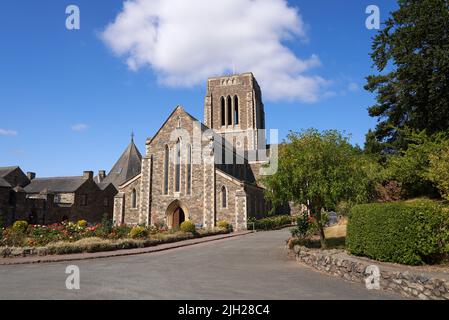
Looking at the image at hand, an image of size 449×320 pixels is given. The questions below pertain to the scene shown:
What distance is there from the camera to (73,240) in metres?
18.9

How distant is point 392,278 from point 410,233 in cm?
208

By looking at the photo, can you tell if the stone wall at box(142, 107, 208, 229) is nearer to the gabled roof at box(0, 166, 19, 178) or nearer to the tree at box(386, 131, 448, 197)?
the tree at box(386, 131, 448, 197)

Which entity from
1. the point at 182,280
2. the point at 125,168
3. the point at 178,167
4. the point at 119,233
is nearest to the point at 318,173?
the point at 182,280

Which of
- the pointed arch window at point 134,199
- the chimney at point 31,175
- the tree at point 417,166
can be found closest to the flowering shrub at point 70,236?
the pointed arch window at point 134,199

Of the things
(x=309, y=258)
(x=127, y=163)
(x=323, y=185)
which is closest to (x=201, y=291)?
(x=309, y=258)

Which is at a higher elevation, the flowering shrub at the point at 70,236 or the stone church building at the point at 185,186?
the stone church building at the point at 185,186

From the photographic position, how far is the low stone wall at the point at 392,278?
7.78 metres

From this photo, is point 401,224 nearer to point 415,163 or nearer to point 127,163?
point 415,163

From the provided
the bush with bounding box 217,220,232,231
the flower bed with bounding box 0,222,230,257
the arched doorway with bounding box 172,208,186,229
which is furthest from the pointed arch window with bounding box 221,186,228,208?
the flower bed with bounding box 0,222,230,257

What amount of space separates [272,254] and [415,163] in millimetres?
9829

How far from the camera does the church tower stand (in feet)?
181

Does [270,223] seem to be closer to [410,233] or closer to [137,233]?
[137,233]

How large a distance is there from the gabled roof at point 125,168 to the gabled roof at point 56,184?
553 centimetres

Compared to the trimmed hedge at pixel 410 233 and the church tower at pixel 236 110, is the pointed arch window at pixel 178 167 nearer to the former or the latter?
the church tower at pixel 236 110
